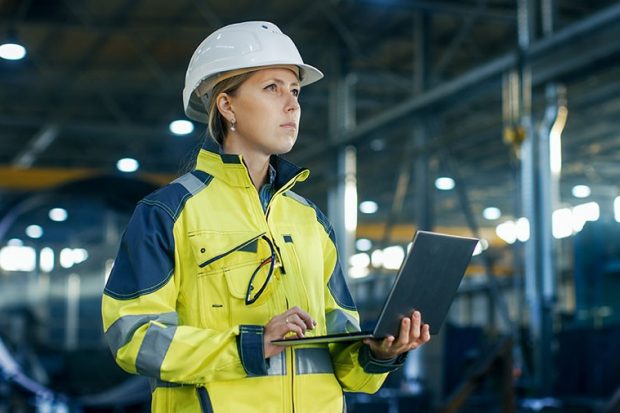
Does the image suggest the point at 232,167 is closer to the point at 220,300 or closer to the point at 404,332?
the point at 220,300

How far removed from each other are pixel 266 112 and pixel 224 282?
413mm

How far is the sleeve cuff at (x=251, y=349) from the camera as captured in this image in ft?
6.81

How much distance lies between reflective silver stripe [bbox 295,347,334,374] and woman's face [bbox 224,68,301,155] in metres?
0.47

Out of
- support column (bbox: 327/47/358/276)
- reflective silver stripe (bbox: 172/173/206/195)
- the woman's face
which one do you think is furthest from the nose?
support column (bbox: 327/47/358/276)

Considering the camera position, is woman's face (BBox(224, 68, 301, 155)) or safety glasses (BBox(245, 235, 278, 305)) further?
woman's face (BBox(224, 68, 301, 155))

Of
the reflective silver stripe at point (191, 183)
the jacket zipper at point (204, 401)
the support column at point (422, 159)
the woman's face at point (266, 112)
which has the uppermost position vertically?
the support column at point (422, 159)

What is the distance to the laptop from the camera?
6.91ft

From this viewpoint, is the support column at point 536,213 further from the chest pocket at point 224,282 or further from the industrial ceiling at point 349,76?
the chest pocket at point 224,282

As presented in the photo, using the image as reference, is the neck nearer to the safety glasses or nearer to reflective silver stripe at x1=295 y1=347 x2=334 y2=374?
the safety glasses

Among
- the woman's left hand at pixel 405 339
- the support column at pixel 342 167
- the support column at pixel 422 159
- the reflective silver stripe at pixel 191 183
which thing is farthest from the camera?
the support column at pixel 342 167

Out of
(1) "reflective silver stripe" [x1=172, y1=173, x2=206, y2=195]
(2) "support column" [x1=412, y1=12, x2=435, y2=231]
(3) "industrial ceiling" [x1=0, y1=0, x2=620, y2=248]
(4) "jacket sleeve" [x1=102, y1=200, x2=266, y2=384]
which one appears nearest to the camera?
(4) "jacket sleeve" [x1=102, y1=200, x2=266, y2=384]

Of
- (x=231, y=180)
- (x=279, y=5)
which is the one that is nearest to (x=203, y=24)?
(x=279, y=5)

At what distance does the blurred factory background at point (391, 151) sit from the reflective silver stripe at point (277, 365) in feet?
2.06

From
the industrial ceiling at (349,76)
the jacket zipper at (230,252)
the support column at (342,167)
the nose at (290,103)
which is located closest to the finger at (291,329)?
the jacket zipper at (230,252)
